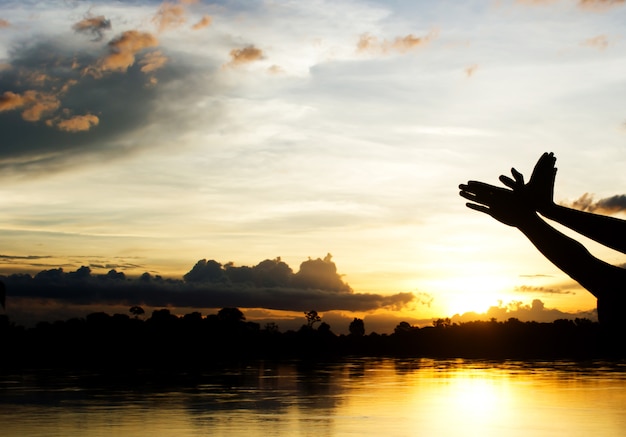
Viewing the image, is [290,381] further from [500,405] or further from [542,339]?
[542,339]

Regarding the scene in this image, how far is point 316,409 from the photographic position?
3888 cm

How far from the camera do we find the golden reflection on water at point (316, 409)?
31.3 metres

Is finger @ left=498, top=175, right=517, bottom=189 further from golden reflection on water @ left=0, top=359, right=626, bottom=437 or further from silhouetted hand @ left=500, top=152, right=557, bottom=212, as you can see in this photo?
golden reflection on water @ left=0, top=359, right=626, bottom=437

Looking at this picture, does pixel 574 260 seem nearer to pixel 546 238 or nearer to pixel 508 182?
pixel 546 238

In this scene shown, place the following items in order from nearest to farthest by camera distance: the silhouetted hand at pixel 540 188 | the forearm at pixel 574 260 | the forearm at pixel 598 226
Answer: the forearm at pixel 598 226
the forearm at pixel 574 260
the silhouetted hand at pixel 540 188

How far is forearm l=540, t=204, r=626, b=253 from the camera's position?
4.70 metres

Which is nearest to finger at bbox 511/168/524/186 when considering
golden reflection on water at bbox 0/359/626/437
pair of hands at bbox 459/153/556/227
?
pair of hands at bbox 459/153/556/227

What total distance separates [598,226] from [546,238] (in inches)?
18.0

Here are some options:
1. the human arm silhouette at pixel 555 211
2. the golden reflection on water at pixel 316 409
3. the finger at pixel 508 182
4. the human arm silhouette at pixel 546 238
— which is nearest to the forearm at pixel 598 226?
the human arm silhouette at pixel 555 211

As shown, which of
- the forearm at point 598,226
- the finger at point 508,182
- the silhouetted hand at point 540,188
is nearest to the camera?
the forearm at point 598,226

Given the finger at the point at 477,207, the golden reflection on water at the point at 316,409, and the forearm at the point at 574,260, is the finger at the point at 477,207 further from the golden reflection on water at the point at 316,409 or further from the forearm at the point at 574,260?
the golden reflection on water at the point at 316,409

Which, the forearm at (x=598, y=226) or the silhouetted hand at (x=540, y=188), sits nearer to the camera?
the forearm at (x=598, y=226)

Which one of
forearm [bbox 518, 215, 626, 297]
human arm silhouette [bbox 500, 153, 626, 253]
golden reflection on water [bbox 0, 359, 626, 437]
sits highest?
human arm silhouette [bbox 500, 153, 626, 253]

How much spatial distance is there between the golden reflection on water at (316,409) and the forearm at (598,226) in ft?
84.6
